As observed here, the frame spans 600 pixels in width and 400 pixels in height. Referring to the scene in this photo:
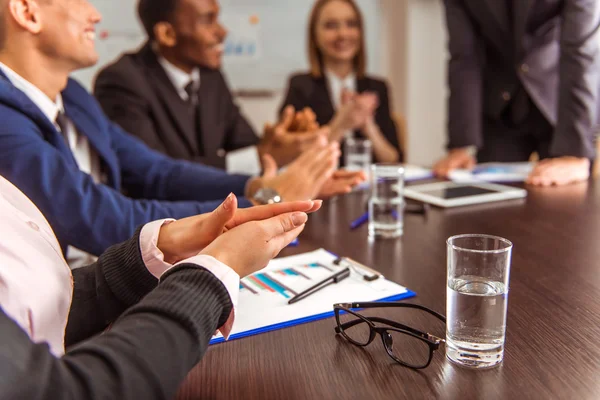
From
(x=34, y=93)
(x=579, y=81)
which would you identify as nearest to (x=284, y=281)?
(x=34, y=93)

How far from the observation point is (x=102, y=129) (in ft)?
4.79

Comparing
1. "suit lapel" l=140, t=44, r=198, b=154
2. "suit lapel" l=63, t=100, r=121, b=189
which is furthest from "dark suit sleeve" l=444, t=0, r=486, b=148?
"suit lapel" l=63, t=100, r=121, b=189

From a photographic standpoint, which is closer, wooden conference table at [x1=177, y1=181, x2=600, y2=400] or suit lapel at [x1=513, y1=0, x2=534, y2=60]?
wooden conference table at [x1=177, y1=181, x2=600, y2=400]

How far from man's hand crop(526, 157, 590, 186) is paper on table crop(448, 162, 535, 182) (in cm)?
6

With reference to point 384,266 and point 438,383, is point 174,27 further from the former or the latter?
point 438,383

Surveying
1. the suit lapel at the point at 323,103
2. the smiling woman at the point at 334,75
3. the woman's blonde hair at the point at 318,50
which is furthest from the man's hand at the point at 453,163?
the woman's blonde hair at the point at 318,50

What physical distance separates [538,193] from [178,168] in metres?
1.07

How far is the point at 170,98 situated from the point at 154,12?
0.36 m

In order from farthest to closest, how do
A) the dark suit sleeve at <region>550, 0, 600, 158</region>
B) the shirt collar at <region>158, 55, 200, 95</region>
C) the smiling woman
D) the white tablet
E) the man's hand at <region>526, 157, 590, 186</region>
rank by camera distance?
the smiling woman, the shirt collar at <region>158, 55, 200, 95</region>, the dark suit sleeve at <region>550, 0, 600, 158</region>, the man's hand at <region>526, 157, 590, 186</region>, the white tablet

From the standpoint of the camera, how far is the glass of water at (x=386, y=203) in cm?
114

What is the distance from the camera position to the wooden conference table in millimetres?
525

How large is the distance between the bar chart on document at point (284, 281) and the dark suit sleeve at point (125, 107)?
1.32 metres

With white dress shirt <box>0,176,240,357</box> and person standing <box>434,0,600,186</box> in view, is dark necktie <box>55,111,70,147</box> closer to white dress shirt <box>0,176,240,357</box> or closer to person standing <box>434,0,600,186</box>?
white dress shirt <box>0,176,240,357</box>

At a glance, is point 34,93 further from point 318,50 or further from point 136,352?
point 318,50
